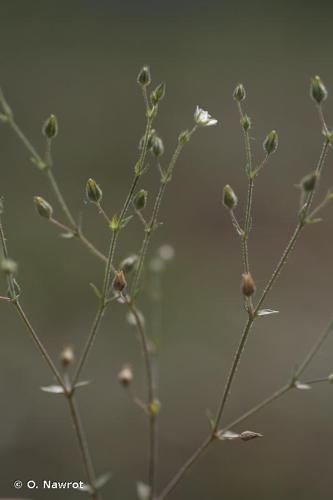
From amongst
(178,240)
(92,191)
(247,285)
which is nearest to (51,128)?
(92,191)

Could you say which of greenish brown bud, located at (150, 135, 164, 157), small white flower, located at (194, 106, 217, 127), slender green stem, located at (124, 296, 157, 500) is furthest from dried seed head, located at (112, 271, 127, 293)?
small white flower, located at (194, 106, 217, 127)

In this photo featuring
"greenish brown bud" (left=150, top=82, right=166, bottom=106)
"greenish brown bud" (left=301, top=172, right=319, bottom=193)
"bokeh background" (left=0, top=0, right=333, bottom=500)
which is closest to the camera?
"greenish brown bud" (left=301, top=172, right=319, bottom=193)

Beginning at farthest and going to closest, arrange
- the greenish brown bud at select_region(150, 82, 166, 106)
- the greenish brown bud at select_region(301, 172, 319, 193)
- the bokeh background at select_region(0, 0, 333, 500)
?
1. the bokeh background at select_region(0, 0, 333, 500)
2. the greenish brown bud at select_region(150, 82, 166, 106)
3. the greenish brown bud at select_region(301, 172, 319, 193)

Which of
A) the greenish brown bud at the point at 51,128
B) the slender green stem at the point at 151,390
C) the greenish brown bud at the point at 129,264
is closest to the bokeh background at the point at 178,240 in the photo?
the slender green stem at the point at 151,390

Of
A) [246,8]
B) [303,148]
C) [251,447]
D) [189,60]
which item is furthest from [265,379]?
[246,8]

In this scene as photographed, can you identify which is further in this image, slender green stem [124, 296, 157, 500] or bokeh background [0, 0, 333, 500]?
bokeh background [0, 0, 333, 500]

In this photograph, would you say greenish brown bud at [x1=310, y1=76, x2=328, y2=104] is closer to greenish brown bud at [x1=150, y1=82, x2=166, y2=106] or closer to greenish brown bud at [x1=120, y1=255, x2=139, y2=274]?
greenish brown bud at [x1=150, y1=82, x2=166, y2=106]

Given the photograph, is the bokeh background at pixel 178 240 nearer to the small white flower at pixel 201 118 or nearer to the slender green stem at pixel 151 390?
the slender green stem at pixel 151 390

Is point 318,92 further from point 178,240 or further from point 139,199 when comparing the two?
point 178,240
